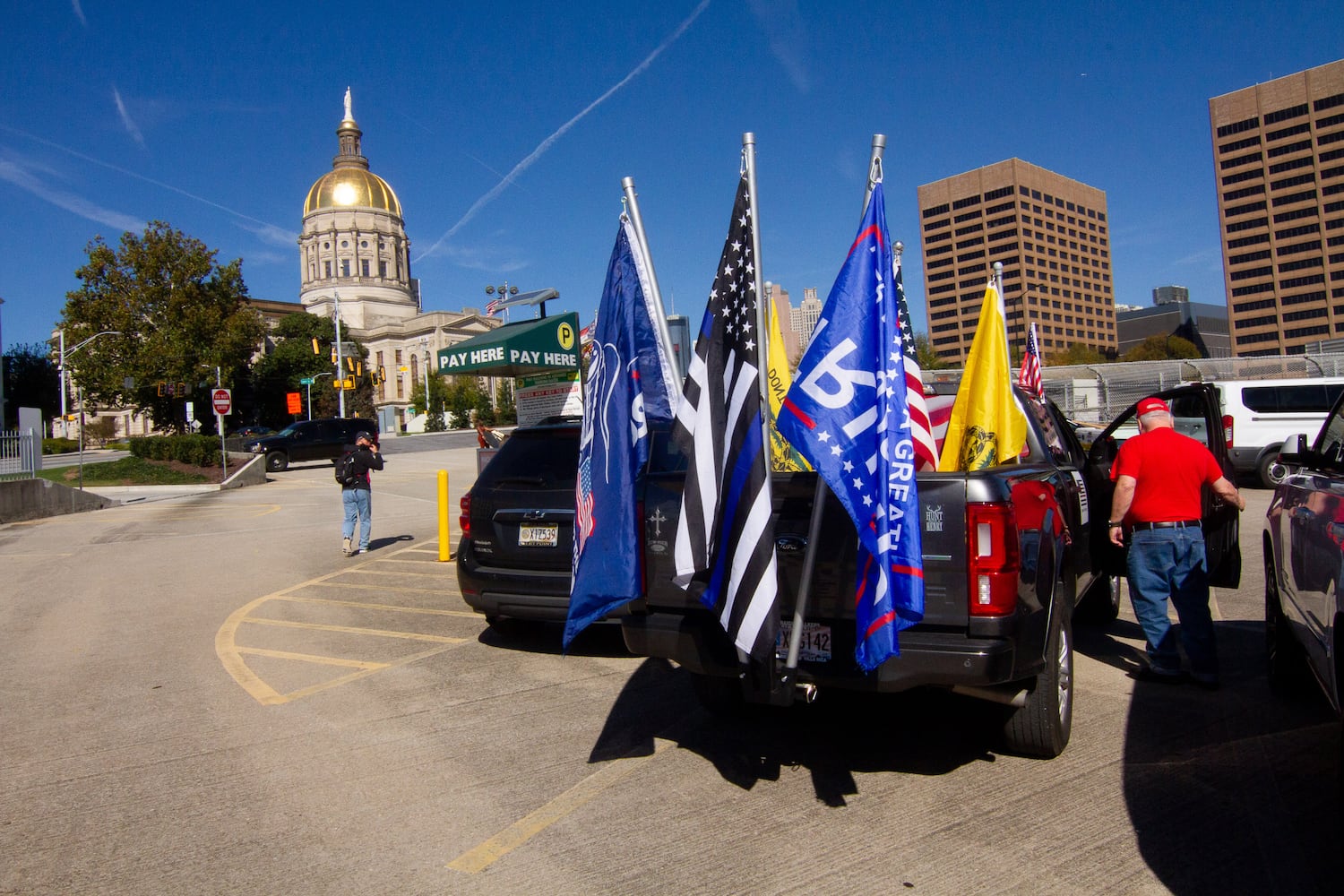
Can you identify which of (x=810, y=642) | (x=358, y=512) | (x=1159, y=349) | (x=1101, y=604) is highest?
(x=1159, y=349)

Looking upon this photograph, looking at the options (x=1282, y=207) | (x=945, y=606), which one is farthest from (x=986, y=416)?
(x=1282, y=207)

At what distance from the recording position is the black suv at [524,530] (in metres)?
6.66

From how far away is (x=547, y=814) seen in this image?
13.0ft

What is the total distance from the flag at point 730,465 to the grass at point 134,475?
2954cm

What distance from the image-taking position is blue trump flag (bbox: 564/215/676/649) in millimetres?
4098

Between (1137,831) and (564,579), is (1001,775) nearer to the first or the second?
(1137,831)

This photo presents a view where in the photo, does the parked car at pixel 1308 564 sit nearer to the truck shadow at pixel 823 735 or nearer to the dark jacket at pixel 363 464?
the truck shadow at pixel 823 735

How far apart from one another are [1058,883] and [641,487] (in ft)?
7.98

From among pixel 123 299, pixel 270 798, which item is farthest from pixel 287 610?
pixel 123 299

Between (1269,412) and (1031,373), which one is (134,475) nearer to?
(1031,373)

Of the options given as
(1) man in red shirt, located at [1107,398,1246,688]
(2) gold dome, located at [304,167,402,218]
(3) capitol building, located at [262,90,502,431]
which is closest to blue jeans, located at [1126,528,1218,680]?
(1) man in red shirt, located at [1107,398,1246,688]

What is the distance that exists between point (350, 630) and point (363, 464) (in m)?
4.56

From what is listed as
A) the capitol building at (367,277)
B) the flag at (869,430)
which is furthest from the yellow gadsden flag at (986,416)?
the capitol building at (367,277)

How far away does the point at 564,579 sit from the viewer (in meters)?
6.59
